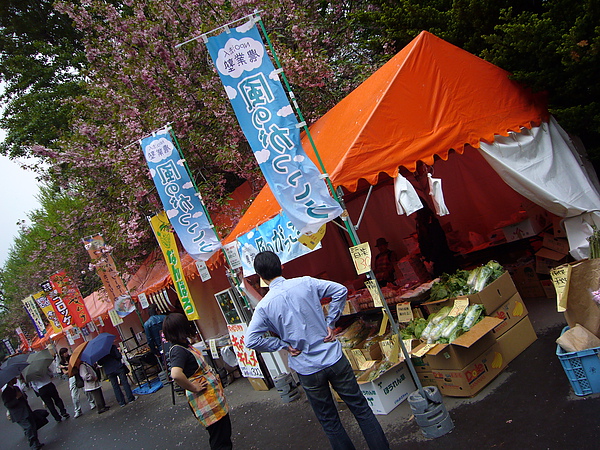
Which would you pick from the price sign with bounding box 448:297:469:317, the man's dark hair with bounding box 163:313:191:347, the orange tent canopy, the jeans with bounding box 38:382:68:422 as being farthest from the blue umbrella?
the price sign with bounding box 448:297:469:317

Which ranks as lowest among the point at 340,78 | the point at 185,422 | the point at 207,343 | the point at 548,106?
the point at 185,422

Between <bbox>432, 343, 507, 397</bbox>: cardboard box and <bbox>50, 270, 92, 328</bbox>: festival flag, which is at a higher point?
<bbox>50, 270, 92, 328</bbox>: festival flag

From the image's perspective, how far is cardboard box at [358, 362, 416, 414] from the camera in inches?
198

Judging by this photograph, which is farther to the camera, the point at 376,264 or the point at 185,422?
the point at 376,264

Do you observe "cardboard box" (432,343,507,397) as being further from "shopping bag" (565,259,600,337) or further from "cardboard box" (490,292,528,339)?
"shopping bag" (565,259,600,337)

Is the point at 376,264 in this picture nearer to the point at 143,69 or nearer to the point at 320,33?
the point at 320,33

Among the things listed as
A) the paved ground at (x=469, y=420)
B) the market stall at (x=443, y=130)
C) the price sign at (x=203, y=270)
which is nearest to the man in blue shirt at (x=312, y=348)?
the paved ground at (x=469, y=420)

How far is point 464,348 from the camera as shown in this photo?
4625 mm

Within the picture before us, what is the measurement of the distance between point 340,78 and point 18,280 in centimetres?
3324

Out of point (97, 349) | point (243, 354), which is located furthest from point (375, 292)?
point (97, 349)

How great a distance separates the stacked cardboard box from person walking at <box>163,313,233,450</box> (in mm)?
2242

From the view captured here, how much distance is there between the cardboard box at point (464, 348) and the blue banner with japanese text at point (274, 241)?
175cm

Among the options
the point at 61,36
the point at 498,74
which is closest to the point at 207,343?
the point at 498,74

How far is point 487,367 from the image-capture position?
15.9ft
